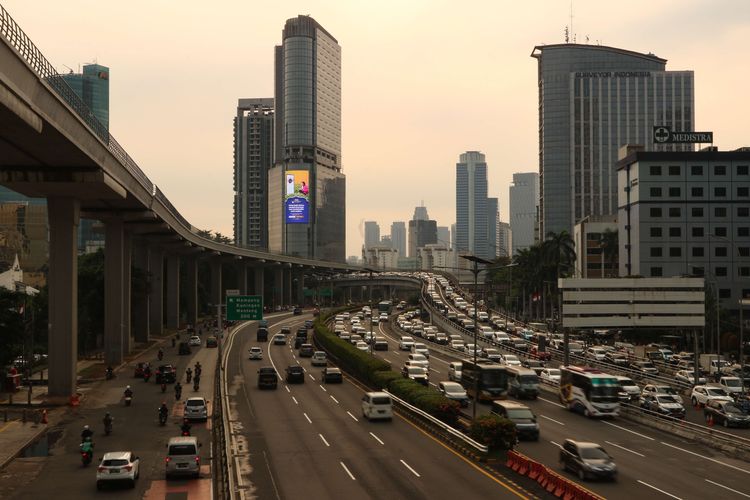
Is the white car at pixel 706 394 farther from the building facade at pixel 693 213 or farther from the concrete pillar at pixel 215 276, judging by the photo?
the concrete pillar at pixel 215 276

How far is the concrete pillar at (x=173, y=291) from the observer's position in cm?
13275

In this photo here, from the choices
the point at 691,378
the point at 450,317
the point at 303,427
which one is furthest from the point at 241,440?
the point at 450,317

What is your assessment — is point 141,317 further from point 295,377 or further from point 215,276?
point 215,276

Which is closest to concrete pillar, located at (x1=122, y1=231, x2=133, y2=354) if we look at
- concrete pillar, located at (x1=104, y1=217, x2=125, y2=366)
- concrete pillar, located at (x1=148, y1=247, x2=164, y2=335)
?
concrete pillar, located at (x1=104, y1=217, x2=125, y2=366)

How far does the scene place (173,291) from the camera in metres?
135

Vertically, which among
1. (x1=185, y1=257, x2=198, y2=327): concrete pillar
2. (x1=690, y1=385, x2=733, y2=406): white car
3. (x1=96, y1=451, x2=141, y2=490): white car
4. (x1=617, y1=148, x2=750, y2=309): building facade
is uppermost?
(x1=617, y1=148, x2=750, y2=309): building facade

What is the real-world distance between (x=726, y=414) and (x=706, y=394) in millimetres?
7893

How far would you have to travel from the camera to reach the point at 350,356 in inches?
2896

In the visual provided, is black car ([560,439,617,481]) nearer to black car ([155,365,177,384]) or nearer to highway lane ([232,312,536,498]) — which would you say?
highway lane ([232,312,536,498])

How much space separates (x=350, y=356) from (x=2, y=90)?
46712 millimetres

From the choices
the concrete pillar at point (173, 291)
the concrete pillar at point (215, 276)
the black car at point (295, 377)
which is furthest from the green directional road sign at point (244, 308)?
the concrete pillar at point (215, 276)

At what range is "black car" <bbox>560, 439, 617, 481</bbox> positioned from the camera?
3188 cm

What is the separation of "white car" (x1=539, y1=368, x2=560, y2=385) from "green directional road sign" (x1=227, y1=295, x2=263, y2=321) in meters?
25.0

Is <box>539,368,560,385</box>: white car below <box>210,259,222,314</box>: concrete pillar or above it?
below
